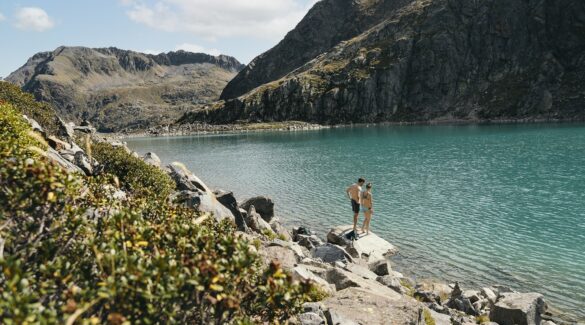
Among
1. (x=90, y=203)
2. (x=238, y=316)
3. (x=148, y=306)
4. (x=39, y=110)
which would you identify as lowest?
(x=238, y=316)

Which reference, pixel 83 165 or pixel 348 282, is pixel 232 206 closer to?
pixel 83 165

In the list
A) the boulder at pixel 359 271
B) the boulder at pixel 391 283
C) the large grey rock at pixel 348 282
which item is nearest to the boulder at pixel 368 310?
the large grey rock at pixel 348 282

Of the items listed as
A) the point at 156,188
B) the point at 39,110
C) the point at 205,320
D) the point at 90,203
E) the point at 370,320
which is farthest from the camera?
the point at 39,110

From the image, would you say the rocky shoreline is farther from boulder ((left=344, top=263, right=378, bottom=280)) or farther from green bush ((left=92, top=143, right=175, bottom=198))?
green bush ((left=92, top=143, right=175, bottom=198))

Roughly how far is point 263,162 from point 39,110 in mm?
42982

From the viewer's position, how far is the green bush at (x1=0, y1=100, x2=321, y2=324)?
21.3ft

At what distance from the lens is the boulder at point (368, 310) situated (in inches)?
469

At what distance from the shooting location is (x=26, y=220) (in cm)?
842

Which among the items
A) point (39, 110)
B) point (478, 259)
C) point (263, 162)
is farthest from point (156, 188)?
point (263, 162)

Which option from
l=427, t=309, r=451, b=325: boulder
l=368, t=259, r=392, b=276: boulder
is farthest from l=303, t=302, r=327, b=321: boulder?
l=368, t=259, r=392, b=276: boulder

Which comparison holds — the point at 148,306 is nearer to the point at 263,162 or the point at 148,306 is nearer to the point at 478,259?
the point at 478,259

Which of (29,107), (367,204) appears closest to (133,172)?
(367,204)

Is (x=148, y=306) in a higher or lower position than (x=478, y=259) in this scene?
higher

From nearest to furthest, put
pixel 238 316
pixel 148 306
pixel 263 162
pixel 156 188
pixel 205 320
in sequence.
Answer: pixel 148 306 → pixel 205 320 → pixel 238 316 → pixel 156 188 → pixel 263 162
